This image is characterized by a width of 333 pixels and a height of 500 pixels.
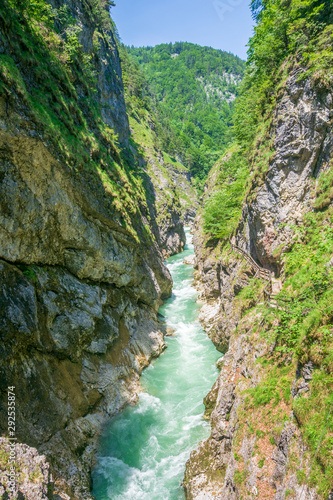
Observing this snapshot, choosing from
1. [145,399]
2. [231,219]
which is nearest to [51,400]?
[145,399]

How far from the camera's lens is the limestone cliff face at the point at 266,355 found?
692 centimetres

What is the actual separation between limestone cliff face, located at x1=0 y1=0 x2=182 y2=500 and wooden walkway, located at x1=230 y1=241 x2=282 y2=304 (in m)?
7.71

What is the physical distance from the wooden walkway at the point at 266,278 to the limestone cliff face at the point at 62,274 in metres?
7.71

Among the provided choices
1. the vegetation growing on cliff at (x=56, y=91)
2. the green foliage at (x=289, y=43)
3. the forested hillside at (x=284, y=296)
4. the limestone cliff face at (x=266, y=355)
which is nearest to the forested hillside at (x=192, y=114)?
the green foliage at (x=289, y=43)

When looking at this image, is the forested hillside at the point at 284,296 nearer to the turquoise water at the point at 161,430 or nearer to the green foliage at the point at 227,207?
the turquoise water at the point at 161,430

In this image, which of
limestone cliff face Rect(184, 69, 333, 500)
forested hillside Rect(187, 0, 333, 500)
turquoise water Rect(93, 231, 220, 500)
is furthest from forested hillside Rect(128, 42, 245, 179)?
turquoise water Rect(93, 231, 220, 500)

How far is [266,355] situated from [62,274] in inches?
380

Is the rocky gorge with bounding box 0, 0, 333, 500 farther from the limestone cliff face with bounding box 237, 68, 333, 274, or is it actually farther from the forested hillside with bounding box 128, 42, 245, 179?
the forested hillside with bounding box 128, 42, 245, 179

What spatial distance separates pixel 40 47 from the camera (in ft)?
39.9

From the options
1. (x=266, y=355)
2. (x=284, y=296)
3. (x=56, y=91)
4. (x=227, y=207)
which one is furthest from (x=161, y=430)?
(x=227, y=207)

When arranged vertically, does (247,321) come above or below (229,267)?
below

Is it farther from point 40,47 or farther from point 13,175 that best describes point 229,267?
point 40,47

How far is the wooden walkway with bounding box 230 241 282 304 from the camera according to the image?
11298 mm

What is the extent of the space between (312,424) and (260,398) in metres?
2.74
